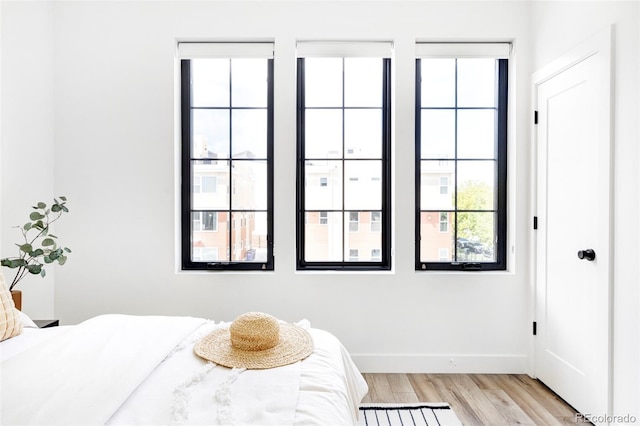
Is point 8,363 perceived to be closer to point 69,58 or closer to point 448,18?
point 69,58

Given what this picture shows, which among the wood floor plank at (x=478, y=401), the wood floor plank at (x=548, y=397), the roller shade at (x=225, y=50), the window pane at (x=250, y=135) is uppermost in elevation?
the roller shade at (x=225, y=50)

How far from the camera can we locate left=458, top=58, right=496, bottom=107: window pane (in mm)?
2768

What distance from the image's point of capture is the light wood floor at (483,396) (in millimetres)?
2084

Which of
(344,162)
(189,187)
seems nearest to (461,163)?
(344,162)

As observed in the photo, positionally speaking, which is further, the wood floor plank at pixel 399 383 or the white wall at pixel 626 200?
the wood floor plank at pixel 399 383

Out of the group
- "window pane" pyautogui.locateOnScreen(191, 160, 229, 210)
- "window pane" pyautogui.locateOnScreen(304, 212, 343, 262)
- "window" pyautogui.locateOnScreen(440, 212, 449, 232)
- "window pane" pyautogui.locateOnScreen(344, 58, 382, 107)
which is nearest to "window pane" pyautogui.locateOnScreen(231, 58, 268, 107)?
"window pane" pyautogui.locateOnScreen(191, 160, 229, 210)

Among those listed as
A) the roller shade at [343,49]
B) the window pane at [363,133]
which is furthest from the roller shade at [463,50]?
the window pane at [363,133]

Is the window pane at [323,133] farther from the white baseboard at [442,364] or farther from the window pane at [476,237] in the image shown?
the white baseboard at [442,364]

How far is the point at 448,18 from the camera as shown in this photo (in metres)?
2.65

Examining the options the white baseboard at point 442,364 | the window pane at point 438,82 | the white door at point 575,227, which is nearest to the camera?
the white door at point 575,227

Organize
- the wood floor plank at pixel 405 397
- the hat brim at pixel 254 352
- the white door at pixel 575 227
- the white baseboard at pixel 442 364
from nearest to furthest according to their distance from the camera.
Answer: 1. the hat brim at pixel 254 352
2. the white door at pixel 575 227
3. the wood floor plank at pixel 405 397
4. the white baseboard at pixel 442 364

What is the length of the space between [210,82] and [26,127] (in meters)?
1.22

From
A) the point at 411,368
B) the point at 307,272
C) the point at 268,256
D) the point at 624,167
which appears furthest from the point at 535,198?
the point at 268,256

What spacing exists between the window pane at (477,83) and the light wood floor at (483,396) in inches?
76.0
